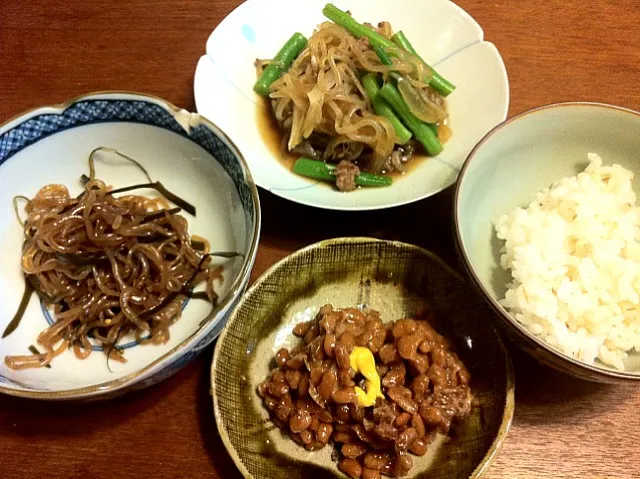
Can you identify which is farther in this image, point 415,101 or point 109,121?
point 415,101

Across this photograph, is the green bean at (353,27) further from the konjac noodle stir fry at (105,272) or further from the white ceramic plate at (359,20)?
the konjac noodle stir fry at (105,272)

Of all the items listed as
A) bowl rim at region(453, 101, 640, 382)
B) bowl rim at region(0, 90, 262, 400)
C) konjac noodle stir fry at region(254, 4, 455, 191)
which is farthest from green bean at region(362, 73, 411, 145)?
bowl rim at region(0, 90, 262, 400)

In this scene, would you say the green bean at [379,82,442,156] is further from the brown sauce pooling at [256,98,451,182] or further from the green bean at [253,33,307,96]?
the green bean at [253,33,307,96]

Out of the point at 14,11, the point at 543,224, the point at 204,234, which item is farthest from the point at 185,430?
the point at 14,11

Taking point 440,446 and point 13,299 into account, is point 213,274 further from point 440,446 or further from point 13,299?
point 440,446

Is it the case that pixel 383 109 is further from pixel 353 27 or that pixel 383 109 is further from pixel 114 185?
pixel 114 185

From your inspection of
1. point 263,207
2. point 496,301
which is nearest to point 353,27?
point 263,207
